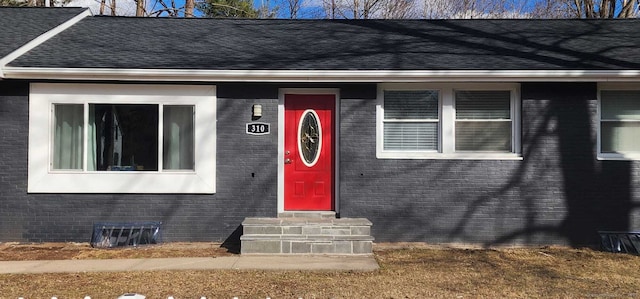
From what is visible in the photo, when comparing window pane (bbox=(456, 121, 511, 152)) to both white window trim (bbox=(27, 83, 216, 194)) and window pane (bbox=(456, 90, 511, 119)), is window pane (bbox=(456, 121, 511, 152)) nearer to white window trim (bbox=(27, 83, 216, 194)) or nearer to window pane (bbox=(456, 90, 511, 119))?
window pane (bbox=(456, 90, 511, 119))

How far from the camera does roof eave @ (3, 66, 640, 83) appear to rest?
25.7 ft

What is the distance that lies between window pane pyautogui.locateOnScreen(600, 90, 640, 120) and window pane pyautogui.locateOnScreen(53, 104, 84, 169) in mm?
8908

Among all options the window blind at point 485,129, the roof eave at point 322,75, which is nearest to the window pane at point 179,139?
the roof eave at point 322,75

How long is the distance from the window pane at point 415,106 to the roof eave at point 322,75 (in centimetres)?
48

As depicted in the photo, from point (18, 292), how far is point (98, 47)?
4.99 m

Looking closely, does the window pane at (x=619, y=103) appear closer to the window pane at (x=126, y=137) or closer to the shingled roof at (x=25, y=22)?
the window pane at (x=126, y=137)

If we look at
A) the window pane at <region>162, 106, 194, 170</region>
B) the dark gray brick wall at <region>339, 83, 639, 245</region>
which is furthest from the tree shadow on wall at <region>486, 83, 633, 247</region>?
the window pane at <region>162, 106, 194, 170</region>

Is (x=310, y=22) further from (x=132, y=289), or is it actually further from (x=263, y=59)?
(x=132, y=289)

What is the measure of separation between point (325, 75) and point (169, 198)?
3320 millimetres

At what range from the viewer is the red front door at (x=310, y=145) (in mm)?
8594

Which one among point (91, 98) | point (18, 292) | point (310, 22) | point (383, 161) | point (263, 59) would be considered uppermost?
point (310, 22)

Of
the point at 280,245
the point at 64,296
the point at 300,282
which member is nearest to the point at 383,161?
the point at 280,245

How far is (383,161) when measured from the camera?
327 inches

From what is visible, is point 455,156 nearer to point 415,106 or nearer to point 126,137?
point 415,106
